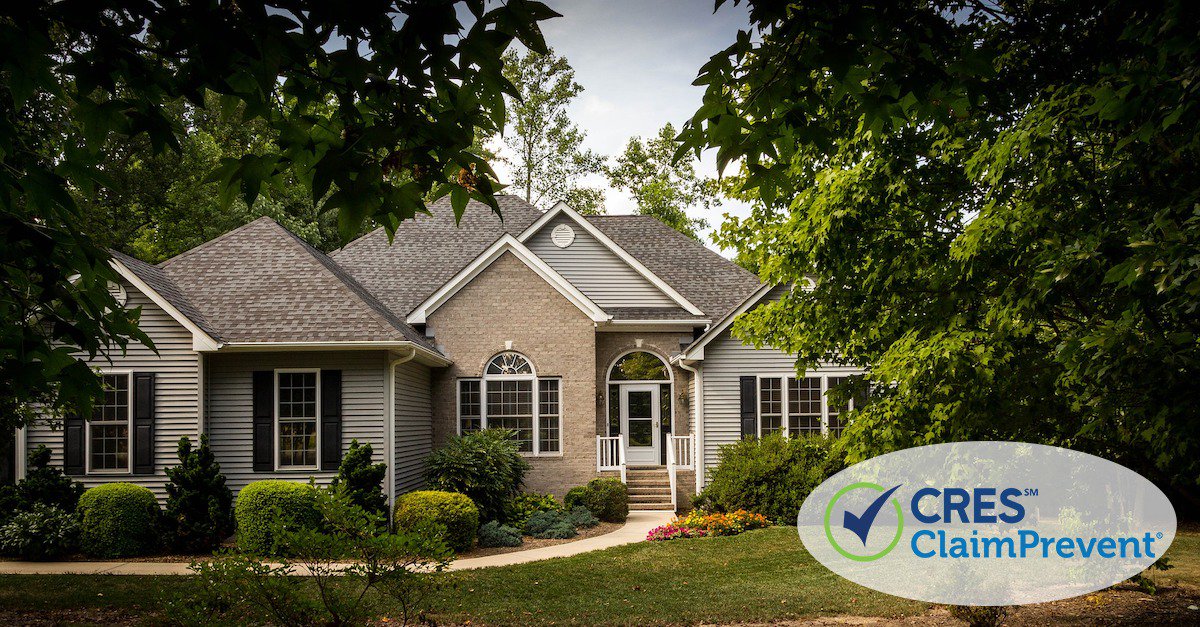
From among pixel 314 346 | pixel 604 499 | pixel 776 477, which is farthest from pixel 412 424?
pixel 776 477

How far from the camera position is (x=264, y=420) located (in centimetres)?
1603

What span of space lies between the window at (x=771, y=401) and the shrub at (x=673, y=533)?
4786 millimetres

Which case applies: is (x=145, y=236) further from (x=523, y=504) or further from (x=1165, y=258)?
(x=1165, y=258)

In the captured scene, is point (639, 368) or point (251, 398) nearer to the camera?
point (251, 398)

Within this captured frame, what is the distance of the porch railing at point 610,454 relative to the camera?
19484 mm

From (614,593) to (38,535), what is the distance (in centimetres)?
930

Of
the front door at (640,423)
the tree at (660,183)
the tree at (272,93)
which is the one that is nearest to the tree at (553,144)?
the tree at (660,183)

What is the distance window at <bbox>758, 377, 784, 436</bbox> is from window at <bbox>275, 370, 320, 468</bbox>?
9370 mm

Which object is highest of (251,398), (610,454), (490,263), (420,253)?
(420,253)

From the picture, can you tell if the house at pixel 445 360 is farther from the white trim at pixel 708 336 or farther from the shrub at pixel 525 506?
the shrub at pixel 525 506

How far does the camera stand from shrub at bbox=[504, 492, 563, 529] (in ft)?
54.7

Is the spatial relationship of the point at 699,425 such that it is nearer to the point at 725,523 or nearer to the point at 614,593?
the point at 725,523

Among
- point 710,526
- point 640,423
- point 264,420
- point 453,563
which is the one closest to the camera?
point 453,563

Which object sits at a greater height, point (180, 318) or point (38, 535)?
point (180, 318)
